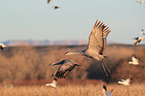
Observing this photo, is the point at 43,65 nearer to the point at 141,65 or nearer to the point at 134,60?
the point at 141,65

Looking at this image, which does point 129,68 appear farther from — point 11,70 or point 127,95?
point 11,70

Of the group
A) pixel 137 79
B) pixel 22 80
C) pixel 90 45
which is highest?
pixel 90 45

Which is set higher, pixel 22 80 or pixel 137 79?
pixel 137 79

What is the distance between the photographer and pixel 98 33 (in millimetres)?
3727

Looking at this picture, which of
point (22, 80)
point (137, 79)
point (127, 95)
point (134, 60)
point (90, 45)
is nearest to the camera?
point (90, 45)

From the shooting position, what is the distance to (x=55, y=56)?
56.9ft

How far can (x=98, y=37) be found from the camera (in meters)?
3.69

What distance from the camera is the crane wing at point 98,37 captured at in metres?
3.58

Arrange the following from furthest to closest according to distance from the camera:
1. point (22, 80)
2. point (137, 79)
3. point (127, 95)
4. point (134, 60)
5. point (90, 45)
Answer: point (22, 80) → point (137, 79) → point (127, 95) → point (134, 60) → point (90, 45)

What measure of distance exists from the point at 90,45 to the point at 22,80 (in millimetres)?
13514

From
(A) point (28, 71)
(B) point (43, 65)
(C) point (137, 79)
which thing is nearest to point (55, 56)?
(B) point (43, 65)

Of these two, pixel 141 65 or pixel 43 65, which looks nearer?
pixel 141 65

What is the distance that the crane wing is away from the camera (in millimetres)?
3579

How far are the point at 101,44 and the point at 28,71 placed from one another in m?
13.7
